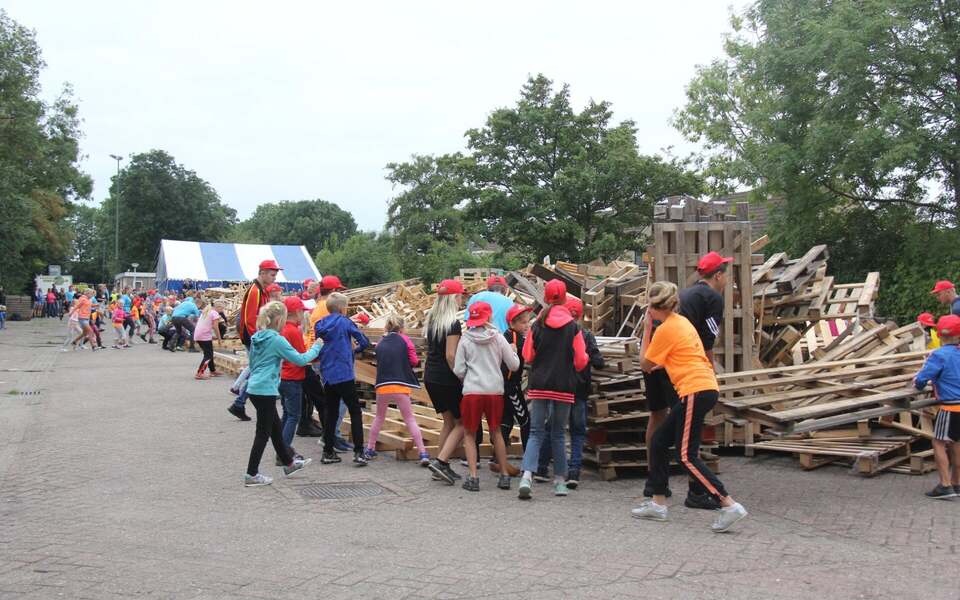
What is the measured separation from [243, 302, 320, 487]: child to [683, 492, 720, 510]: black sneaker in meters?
3.66

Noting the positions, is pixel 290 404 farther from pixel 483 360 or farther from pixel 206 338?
pixel 206 338

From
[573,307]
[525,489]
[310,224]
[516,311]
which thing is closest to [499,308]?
[516,311]

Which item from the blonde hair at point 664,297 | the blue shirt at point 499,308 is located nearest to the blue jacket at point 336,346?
the blue shirt at point 499,308

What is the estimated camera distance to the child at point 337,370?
8039 mm

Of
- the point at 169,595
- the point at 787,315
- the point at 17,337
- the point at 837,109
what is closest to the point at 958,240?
the point at 837,109

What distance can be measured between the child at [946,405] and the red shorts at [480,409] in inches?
146

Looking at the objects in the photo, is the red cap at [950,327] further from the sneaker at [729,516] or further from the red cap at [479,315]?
the red cap at [479,315]

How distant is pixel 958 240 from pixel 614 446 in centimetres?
1569

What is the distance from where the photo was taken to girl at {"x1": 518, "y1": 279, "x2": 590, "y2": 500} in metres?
6.84

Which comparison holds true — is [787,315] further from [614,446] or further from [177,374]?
[177,374]

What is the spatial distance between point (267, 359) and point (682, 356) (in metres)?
3.74

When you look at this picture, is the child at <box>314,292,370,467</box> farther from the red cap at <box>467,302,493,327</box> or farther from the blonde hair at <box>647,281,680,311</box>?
the blonde hair at <box>647,281,680,311</box>

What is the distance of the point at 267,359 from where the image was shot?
24.0ft

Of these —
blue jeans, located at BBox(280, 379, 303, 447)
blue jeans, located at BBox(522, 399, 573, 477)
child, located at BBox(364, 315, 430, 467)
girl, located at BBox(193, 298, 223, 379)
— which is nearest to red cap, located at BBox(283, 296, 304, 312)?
blue jeans, located at BBox(280, 379, 303, 447)
